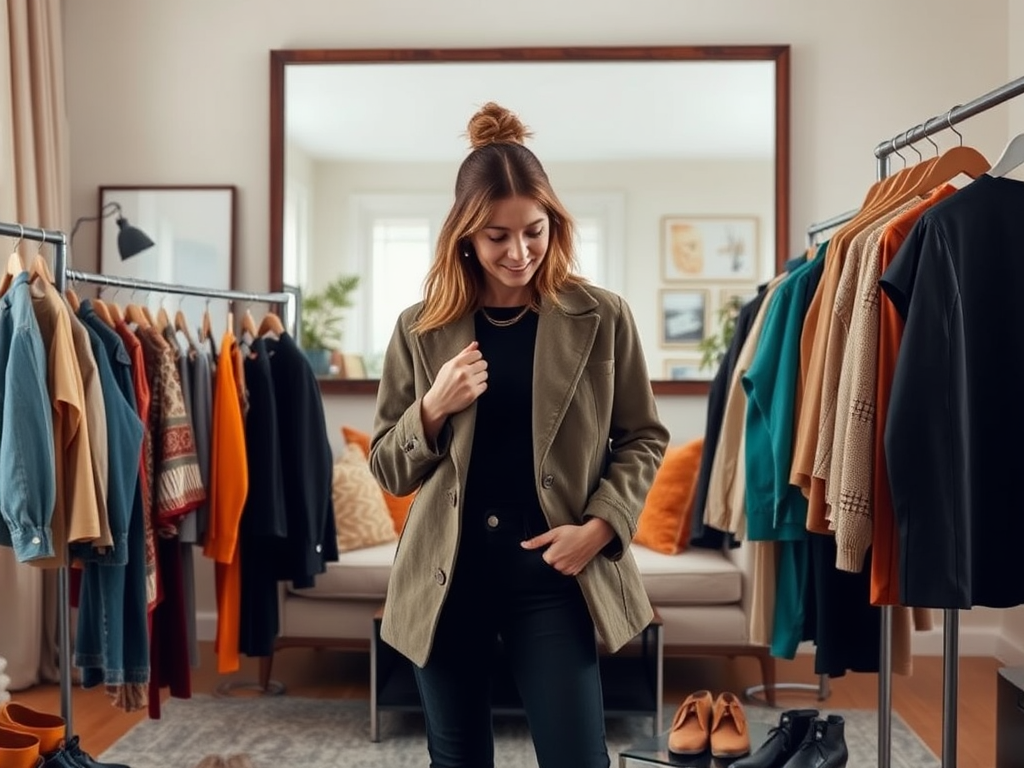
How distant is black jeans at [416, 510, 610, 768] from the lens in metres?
1.56

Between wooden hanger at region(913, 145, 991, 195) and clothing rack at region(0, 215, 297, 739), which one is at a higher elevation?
wooden hanger at region(913, 145, 991, 195)

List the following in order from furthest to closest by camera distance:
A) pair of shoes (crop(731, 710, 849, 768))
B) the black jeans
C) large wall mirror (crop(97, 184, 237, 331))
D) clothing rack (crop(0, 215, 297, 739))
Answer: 1. large wall mirror (crop(97, 184, 237, 331))
2. clothing rack (crop(0, 215, 297, 739))
3. pair of shoes (crop(731, 710, 849, 768))
4. the black jeans

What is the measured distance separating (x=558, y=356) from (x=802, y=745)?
1.20 metres

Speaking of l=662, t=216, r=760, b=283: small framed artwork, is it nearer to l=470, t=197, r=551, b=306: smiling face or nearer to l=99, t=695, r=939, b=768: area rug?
l=99, t=695, r=939, b=768: area rug

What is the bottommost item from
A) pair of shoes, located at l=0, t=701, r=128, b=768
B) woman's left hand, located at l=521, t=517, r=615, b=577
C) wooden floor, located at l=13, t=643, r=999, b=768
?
wooden floor, located at l=13, t=643, r=999, b=768

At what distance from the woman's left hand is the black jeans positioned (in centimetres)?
2

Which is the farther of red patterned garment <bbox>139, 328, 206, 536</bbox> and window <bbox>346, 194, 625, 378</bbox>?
window <bbox>346, 194, 625, 378</bbox>

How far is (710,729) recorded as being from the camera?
2500 mm

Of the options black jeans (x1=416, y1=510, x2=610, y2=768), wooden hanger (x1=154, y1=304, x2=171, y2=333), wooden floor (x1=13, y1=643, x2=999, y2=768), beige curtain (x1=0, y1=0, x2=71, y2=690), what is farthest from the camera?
beige curtain (x1=0, y1=0, x2=71, y2=690)

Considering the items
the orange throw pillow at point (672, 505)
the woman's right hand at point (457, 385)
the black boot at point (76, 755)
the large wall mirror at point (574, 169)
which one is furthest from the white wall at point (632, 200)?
the woman's right hand at point (457, 385)

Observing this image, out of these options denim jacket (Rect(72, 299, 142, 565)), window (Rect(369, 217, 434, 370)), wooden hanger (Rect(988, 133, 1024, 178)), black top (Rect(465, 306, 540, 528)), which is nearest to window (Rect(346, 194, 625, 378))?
window (Rect(369, 217, 434, 370))

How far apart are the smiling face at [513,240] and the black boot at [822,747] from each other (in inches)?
49.6

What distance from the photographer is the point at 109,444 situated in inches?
103

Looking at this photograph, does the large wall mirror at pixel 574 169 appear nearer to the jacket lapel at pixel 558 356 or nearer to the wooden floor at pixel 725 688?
the wooden floor at pixel 725 688
